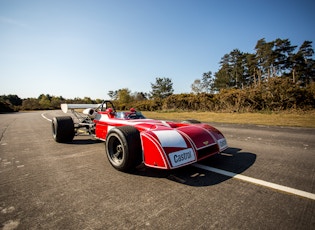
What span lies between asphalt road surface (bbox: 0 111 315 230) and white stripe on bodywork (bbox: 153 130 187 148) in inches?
20.7

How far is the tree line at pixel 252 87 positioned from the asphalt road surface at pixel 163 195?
549 inches

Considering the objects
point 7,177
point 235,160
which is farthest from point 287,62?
point 7,177

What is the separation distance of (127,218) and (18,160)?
11.9ft

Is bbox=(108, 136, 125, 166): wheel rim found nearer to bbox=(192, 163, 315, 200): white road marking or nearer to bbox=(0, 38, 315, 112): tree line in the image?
bbox=(192, 163, 315, 200): white road marking

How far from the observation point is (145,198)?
2328mm

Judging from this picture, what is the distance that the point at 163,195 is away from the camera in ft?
7.84

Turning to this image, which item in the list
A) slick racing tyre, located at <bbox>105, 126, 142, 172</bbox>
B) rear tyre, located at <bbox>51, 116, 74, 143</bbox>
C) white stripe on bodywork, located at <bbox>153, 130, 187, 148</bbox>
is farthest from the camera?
rear tyre, located at <bbox>51, 116, 74, 143</bbox>

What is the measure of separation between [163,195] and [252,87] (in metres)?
18.7

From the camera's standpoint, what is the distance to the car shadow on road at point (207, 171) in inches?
109

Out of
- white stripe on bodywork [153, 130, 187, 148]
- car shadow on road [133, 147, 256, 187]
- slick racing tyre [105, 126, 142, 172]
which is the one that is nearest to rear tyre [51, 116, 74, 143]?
slick racing tyre [105, 126, 142, 172]

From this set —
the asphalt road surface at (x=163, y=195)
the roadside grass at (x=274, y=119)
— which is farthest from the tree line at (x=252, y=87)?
the asphalt road surface at (x=163, y=195)

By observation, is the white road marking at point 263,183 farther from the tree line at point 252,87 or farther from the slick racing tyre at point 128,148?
the tree line at point 252,87

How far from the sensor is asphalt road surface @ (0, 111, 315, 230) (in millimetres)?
1848

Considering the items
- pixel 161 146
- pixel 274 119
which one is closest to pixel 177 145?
pixel 161 146
